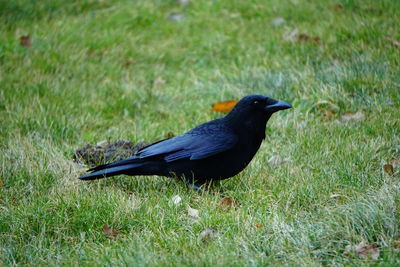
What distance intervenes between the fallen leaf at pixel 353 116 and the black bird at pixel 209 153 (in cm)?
113

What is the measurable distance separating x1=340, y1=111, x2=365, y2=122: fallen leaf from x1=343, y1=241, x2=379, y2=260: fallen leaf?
234 centimetres

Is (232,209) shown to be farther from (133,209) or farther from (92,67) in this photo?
(92,67)

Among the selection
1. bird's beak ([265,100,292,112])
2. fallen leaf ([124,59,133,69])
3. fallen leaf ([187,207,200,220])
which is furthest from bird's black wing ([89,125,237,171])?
fallen leaf ([124,59,133,69])

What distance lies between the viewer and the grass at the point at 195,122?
3.25 metres

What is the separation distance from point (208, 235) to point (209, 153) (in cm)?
105

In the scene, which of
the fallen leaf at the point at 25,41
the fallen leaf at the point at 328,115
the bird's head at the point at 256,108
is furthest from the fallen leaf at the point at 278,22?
the bird's head at the point at 256,108

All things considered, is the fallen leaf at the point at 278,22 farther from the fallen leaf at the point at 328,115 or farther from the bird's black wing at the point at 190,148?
the bird's black wing at the point at 190,148

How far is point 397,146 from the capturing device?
177 inches

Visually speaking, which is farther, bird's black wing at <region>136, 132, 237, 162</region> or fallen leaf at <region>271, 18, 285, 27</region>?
fallen leaf at <region>271, 18, 285, 27</region>

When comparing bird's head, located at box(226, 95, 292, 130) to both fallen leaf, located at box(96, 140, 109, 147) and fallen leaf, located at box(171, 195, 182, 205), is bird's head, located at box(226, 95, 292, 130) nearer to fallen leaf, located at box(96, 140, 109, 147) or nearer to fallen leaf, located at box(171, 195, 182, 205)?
fallen leaf, located at box(171, 195, 182, 205)

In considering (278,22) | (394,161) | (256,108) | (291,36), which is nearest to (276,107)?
(256,108)

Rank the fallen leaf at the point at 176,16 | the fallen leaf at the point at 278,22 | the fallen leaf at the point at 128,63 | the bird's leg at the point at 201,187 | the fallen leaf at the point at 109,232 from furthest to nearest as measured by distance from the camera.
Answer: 1. the fallen leaf at the point at 176,16
2. the fallen leaf at the point at 278,22
3. the fallen leaf at the point at 128,63
4. the bird's leg at the point at 201,187
5. the fallen leaf at the point at 109,232

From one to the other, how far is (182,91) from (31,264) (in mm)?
3616

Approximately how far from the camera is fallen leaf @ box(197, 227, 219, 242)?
340 centimetres
